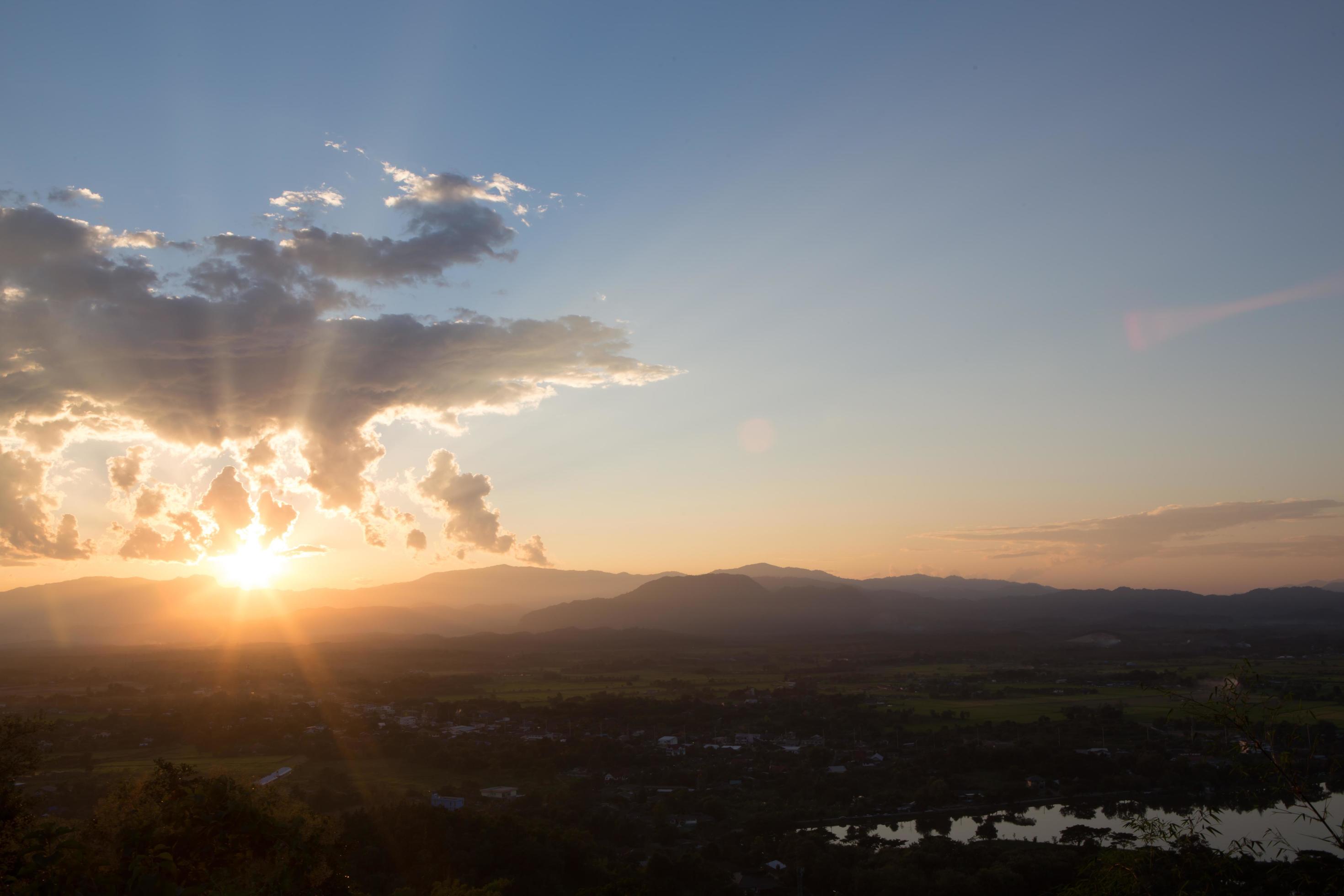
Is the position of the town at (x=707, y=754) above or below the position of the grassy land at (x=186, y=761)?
below

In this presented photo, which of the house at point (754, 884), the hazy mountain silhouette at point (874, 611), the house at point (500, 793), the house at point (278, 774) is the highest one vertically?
the house at point (278, 774)

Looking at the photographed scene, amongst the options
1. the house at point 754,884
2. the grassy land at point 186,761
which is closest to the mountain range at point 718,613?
the grassy land at point 186,761

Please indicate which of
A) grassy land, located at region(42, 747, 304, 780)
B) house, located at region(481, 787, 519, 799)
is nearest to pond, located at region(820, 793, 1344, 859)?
house, located at region(481, 787, 519, 799)

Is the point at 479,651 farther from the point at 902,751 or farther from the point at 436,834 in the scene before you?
the point at 436,834

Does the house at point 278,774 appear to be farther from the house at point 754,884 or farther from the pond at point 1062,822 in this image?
the pond at point 1062,822

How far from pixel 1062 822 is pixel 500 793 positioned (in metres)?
23.6

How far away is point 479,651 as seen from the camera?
107812 mm

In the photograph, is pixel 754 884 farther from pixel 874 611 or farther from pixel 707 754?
pixel 874 611

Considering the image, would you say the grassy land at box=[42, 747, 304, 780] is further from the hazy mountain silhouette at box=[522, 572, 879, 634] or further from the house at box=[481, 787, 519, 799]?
the hazy mountain silhouette at box=[522, 572, 879, 634]

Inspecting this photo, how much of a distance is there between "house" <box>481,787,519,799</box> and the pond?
13393 millimetres

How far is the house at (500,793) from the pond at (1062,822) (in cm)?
1339

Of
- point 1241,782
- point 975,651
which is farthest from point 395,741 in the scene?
point 975,651

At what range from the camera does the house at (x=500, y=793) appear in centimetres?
3428

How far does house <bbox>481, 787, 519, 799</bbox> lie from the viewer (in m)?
34.3
